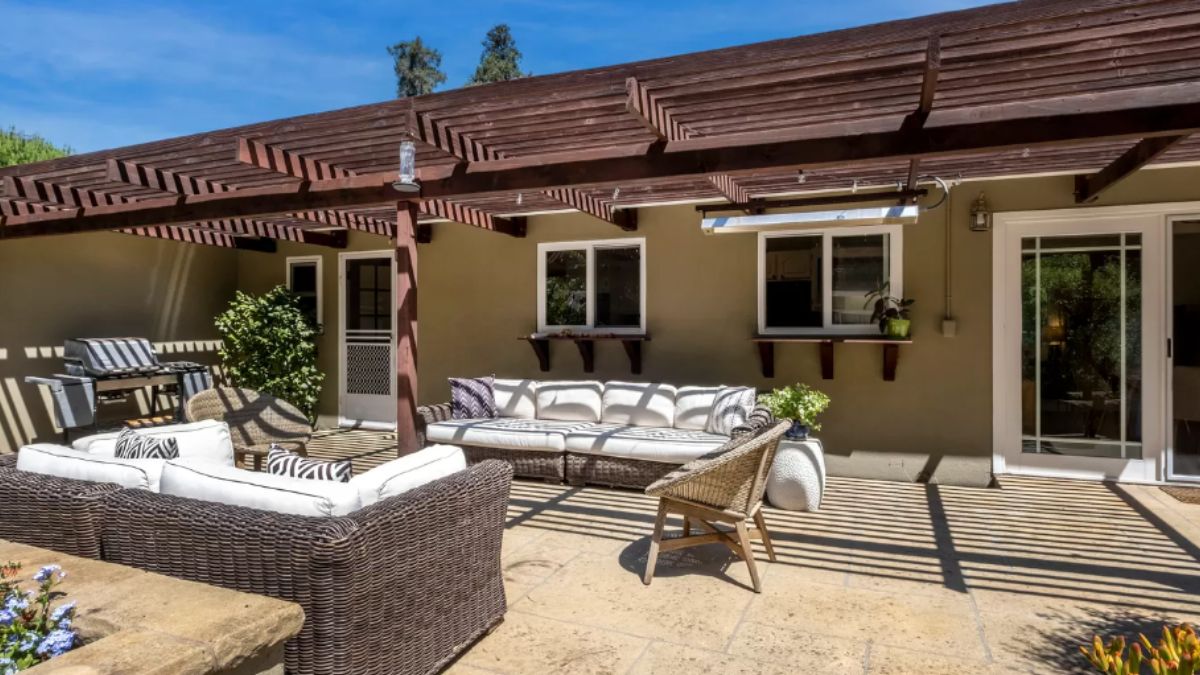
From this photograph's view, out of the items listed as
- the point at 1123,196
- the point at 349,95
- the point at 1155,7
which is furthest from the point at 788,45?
the point at 349,95

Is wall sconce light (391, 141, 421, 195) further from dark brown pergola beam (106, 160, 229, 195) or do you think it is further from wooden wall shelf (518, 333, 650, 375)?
wooden wall shelf (518, 333, 650, 375)

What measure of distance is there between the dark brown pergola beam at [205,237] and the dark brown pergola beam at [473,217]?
3093mm

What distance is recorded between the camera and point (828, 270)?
5.89 meters

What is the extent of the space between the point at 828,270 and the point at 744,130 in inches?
88.2

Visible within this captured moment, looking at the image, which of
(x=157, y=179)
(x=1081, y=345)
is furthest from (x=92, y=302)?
(x=1081, y=345)

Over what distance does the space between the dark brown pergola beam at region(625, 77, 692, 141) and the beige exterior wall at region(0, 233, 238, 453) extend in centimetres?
692

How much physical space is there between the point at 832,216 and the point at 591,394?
258 cm

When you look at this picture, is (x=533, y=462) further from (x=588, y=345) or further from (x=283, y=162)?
(x=283, y=162)

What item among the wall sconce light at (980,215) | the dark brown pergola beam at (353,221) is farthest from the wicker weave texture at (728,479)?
the dark brown pergola beam at (353,221)

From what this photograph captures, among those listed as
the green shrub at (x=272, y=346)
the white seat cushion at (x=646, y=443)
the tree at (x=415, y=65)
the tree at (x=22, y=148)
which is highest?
the tree at (x=415, y=65)

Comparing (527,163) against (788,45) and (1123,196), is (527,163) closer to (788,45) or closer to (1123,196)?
(788,45)

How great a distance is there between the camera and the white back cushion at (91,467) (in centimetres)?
255

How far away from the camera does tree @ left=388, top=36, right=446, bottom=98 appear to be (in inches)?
913

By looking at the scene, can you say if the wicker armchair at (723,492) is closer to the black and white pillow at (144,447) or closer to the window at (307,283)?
the black and white pillow at (144,447)
